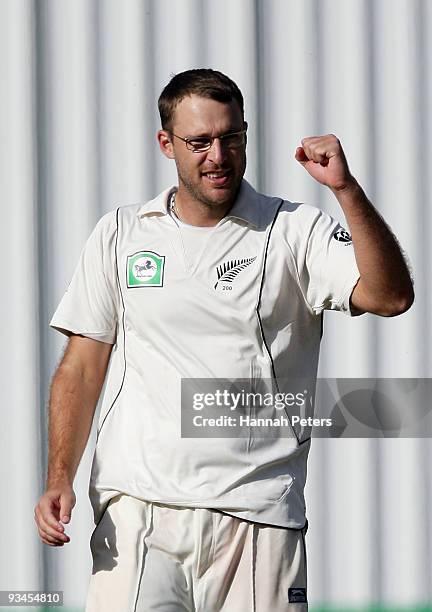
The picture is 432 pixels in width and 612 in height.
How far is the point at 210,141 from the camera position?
10.2ft

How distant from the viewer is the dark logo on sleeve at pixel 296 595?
3029 millimetres

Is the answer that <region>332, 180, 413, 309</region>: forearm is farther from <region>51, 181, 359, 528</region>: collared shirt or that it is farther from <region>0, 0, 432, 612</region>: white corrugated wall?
<region>0, 0, 432, 612</region>: white corrugated wall

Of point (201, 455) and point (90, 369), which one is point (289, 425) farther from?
point (90, 369)

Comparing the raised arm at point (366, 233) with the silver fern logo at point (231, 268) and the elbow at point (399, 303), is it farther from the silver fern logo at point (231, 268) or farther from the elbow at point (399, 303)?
the silver fern logo at point (231, 268)

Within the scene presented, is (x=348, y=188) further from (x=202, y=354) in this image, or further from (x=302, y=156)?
(x=202, y=354)

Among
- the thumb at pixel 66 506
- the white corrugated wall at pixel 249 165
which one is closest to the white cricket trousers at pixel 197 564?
the thumb at pixel 66 506

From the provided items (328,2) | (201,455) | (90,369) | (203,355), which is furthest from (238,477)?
(328,2)

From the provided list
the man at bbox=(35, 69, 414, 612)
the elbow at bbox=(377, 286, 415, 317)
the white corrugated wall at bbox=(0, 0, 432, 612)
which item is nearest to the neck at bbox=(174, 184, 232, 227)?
the man at bbox=(35, 69, 414, 612)

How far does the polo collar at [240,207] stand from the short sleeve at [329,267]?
0.51 ft

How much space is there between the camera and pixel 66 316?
10.6 ft

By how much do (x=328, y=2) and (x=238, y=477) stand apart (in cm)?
241

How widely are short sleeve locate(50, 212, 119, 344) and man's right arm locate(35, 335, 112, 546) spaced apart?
1.4 inches

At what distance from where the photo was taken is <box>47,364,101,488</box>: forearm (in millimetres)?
3146

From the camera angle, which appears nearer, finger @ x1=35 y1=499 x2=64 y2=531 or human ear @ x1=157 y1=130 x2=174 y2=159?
finger @ x1=35 y1=499 x2=64 y2=531
